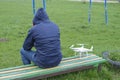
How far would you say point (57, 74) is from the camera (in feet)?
17.2

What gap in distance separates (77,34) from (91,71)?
191 inches

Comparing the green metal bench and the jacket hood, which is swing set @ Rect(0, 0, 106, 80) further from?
the jacket hood

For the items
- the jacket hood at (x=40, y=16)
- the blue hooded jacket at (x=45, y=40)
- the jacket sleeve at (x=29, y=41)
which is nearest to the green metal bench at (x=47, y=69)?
the blue hooded jacket at (x=45, y=40)

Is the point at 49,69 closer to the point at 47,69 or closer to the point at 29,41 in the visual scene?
the point at 47,69

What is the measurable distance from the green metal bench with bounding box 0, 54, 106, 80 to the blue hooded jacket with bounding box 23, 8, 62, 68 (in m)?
0.14

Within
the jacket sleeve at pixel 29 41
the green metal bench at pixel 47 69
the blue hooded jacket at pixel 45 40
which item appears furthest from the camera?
the jacket sleeve at pixel 29 41

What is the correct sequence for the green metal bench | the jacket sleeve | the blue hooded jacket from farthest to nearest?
the jacket sleeve
the blue hooded jacket
the green metal bench

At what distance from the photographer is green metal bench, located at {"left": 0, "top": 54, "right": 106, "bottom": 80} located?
15.9ft

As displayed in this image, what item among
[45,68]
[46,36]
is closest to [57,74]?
[45,68]

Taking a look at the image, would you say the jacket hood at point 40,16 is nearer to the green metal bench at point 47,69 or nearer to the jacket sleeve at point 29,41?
the jacket sleeve at point 29,41

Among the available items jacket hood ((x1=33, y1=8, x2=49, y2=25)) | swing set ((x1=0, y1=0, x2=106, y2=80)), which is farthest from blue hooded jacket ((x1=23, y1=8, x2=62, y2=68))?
swing set ((x1=0, y1=0, x2=106, y2=80))

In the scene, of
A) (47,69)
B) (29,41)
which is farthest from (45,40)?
(47,69)

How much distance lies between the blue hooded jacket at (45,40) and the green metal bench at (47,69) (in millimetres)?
142

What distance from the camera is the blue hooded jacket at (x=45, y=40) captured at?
518 cm
